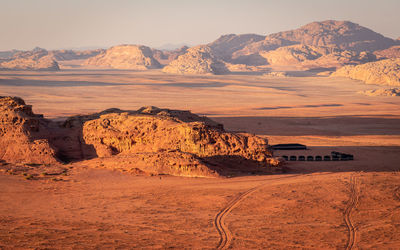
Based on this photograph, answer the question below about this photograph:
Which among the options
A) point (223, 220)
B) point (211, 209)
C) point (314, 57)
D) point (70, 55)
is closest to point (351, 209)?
point (223, 220)

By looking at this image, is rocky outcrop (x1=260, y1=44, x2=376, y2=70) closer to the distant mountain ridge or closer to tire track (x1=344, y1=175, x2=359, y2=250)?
the distant mountain ridge

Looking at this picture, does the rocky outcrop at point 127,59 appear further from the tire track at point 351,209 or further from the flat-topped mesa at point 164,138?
the tire track at point 351,209

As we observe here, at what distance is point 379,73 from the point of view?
250 ft

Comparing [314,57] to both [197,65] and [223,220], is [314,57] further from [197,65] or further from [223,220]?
[223,220]

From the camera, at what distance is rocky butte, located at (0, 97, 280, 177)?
13102 mm

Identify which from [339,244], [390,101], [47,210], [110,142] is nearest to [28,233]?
[47,210]

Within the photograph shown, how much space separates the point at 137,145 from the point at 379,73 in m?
70.3

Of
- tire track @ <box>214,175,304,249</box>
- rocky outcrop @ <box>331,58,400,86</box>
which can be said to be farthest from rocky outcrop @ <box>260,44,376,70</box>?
tire track @ <box>214,175,304,249</box>

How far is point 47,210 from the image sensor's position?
31.0 ft

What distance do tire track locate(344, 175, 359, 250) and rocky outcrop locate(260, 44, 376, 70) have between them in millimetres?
99836

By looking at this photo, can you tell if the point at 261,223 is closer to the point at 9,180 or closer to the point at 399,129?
the point at 9,180

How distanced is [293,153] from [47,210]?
1222cm

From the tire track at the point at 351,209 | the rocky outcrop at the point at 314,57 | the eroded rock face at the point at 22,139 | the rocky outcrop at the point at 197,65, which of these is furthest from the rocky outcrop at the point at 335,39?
the tire track at the point at 351,209

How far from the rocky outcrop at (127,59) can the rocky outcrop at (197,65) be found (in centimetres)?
Result: 1420
